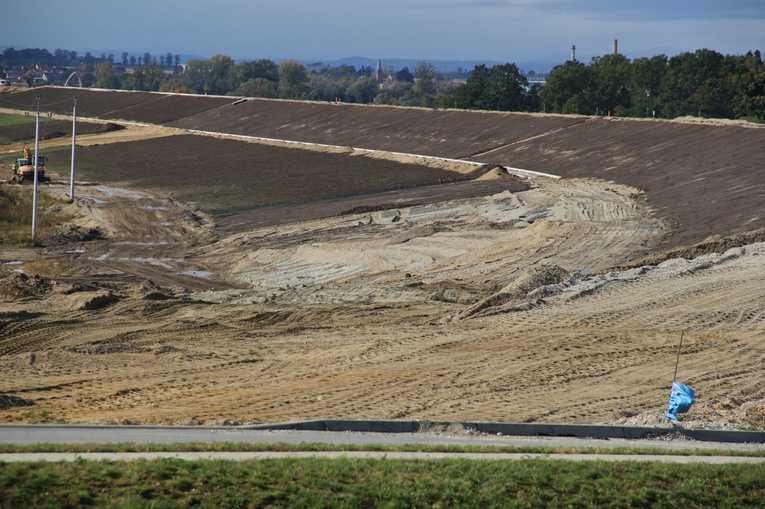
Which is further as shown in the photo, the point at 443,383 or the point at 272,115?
the point at 272,115

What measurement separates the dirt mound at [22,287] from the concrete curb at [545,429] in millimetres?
13045

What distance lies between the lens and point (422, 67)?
191 m

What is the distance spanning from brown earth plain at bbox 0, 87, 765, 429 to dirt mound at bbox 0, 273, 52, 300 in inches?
2.9

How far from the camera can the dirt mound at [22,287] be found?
69.7 ft

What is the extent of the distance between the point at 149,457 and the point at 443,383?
22.8ft

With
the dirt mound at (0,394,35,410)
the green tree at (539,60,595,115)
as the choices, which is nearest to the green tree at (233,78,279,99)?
the green tree at (539,60,595,115)

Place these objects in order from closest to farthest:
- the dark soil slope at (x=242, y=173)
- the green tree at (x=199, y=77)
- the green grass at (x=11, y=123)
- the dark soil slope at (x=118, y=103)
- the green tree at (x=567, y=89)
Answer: the dark soil slope at (x=242, y=173), the green grass at (x=11, y=123), the green tree at (x=567, y=89), the dark soil slope at (x=118, y=103), the green tree at (x=199, y=77)

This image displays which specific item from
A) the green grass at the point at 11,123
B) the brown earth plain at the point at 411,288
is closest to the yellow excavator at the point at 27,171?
the brown earth plain at the point at 411,288

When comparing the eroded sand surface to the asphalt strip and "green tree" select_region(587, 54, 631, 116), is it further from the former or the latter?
"green tree" select_region(587, 54, 631, 116)

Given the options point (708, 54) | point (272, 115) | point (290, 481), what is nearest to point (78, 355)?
point (290, 481)

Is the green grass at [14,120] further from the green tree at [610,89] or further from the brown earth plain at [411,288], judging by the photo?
the green tree at [610,89]

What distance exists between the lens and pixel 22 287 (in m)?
21.6

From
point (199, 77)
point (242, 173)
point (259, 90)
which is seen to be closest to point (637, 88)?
point (242, 173)

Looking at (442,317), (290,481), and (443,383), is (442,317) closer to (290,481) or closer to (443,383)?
(443,383)
